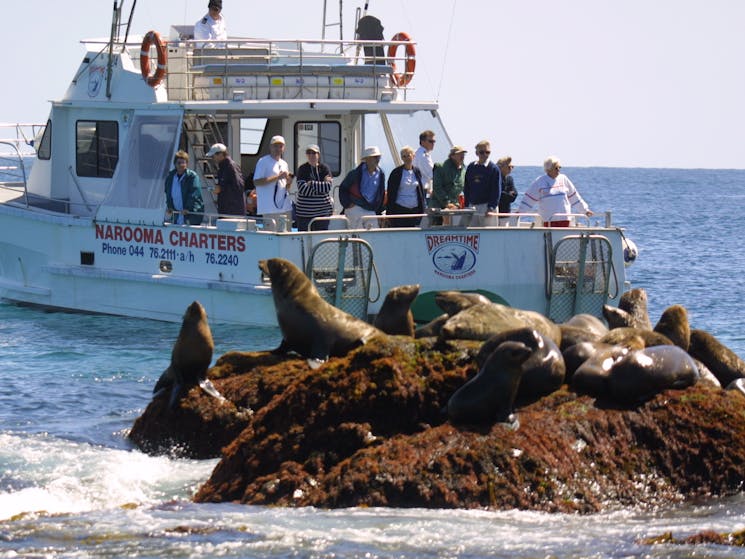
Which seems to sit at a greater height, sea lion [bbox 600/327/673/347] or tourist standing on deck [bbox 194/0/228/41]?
tourist standing on deck [bbox 194/0/228/41]

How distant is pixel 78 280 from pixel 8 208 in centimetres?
172

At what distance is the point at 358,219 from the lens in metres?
16.9

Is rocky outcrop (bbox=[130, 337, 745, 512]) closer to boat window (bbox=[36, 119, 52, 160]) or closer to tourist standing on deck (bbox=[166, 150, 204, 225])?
tourist standing on deck (bbox=[166, 150, 204, 225])

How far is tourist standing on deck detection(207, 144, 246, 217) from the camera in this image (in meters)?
17.5

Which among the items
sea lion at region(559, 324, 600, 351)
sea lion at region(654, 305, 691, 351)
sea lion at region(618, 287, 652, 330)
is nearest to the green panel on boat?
sea lion at region(618, 287, 652, 330)

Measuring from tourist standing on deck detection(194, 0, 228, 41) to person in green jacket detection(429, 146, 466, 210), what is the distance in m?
4.17

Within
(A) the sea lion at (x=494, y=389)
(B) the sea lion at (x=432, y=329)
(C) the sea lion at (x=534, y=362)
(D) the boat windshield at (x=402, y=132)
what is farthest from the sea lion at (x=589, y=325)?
(D) the boat windshield at (x=402, y=132)

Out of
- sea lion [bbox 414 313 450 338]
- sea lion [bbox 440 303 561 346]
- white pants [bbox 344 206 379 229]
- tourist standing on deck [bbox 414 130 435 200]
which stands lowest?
sea lion [bbox 414 313 450 338]

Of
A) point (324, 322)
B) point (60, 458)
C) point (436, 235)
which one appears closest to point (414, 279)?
point (436, 235)

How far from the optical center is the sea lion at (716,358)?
38.2ft

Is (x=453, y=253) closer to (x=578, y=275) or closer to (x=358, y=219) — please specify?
(x=358, y=219)

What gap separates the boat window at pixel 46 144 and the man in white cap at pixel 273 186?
4.26m

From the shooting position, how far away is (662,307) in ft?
78.9

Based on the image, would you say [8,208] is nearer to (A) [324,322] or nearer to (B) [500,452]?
(A) [324,322]
